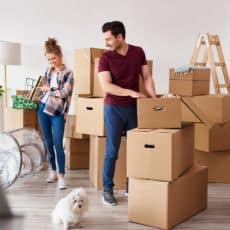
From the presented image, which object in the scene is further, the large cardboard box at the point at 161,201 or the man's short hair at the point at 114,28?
the man's short hair at the point at 114,28

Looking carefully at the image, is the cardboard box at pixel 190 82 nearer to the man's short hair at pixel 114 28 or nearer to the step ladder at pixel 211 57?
the step ladder at pixel 211 57

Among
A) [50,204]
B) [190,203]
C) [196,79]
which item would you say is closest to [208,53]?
[196,79]

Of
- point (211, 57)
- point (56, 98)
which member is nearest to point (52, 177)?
point (56, 98)

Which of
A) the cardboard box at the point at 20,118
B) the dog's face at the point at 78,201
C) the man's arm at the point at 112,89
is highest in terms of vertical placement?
the man's arm at the point at 112,89

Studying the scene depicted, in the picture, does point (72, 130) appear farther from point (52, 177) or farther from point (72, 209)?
point (72, 209)

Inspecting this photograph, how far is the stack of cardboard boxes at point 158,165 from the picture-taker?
2.65 meters

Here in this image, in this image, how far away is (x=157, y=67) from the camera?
5035 mm

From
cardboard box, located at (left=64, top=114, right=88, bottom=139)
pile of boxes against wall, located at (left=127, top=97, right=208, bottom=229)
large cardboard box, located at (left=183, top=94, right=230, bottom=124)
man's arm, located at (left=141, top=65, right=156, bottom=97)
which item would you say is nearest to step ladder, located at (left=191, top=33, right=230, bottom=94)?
large cardboard box, located at (left=183, top=94, right=230, bottom=124)

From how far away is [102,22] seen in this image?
16.3ft

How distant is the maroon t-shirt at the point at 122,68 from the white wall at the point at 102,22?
194 centimetres

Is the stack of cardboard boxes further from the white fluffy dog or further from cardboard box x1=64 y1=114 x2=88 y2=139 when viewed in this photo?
cardboard box x1=64 y1=114 x2=88 y2=139

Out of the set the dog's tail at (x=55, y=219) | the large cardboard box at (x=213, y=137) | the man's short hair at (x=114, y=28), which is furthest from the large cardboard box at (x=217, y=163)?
the dog's tail at (x=55, y=219)

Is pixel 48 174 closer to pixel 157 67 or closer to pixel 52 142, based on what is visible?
pixel 52 142

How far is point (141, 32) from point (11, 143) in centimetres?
223
